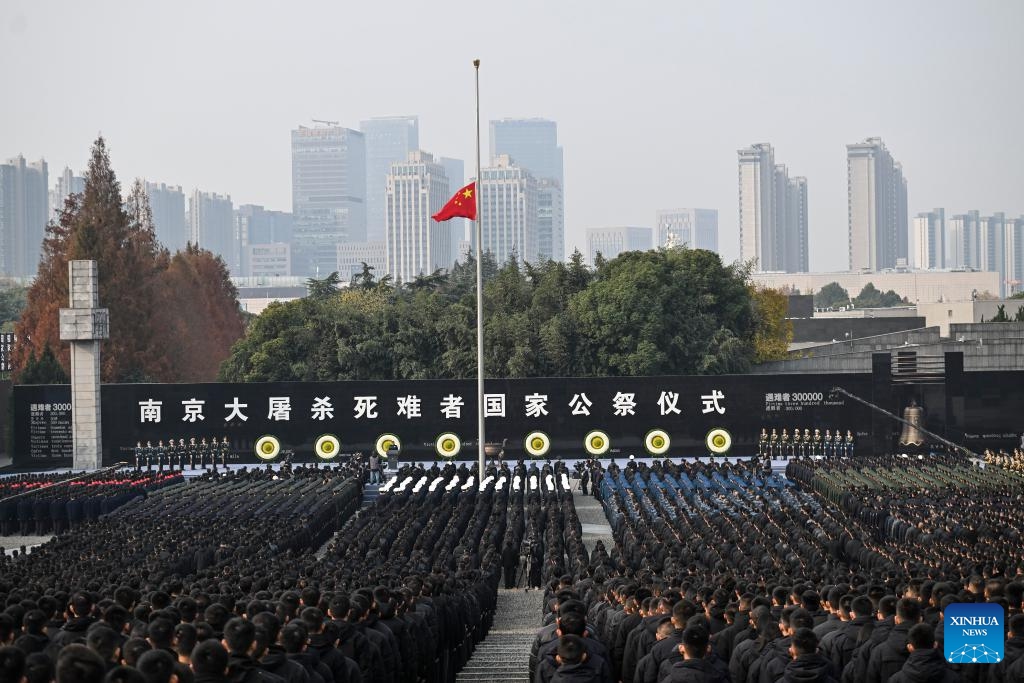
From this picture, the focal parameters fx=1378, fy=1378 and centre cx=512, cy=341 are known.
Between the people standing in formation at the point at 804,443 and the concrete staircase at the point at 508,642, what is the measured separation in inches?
626

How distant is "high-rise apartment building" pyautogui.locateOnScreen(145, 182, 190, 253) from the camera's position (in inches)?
7338

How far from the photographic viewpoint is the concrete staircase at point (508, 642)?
12688 millimetres

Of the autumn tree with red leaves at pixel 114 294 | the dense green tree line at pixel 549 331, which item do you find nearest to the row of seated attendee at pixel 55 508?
the dense green tree line at pixel 549 331

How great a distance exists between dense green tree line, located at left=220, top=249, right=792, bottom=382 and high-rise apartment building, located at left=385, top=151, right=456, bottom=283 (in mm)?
127310

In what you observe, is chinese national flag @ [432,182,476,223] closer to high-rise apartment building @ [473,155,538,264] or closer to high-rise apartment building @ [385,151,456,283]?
high-rise apartment building @ [473,155,538,264]

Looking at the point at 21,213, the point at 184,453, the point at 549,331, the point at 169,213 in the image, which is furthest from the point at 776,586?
the point at 169,213

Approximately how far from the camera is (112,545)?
60.0 feet

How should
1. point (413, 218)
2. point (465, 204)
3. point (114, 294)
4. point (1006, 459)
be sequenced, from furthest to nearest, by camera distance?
1. point (413, 218)
2. point (114, 294)
3. point (1006, 459)
4. point (465, 204)

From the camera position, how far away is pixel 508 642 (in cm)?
1517

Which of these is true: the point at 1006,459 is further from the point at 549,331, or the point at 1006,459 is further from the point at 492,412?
the point at 549,331

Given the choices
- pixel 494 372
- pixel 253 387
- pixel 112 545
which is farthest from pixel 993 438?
pixel 112 545

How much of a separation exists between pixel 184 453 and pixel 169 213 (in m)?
161

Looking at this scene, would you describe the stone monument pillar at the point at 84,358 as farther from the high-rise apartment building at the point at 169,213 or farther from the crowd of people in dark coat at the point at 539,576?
the high-rise apartment building at the point at 169,213

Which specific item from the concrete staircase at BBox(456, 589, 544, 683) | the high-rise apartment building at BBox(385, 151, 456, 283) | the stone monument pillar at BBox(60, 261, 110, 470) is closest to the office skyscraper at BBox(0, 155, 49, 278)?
the high-rise apartment building at BBox(385, 151, 456, 283)
